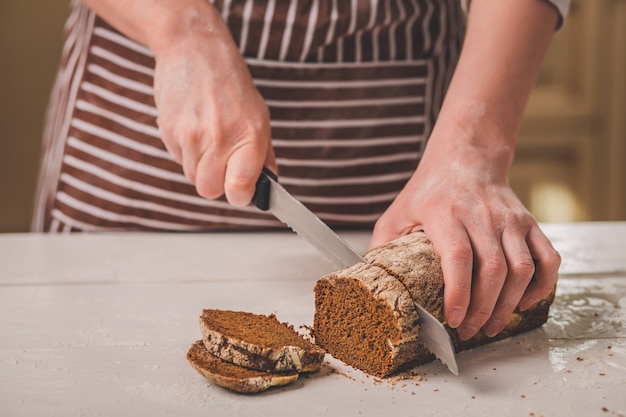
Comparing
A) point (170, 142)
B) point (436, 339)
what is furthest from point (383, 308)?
point (170, 142)

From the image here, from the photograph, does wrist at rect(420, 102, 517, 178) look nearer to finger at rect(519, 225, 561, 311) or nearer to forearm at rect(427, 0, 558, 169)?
forearm at rect(427, 0, 558, 169)

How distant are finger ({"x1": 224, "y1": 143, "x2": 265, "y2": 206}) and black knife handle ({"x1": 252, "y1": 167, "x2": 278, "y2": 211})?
0.5 inches

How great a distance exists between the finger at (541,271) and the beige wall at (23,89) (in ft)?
9.22

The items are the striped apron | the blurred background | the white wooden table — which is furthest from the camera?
the blurred background

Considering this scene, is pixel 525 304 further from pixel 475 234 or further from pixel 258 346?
pixel 258 346

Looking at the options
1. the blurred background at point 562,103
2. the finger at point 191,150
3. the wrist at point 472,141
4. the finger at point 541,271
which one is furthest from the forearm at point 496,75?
the blurred background at point 562,103

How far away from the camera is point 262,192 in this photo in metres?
1.28

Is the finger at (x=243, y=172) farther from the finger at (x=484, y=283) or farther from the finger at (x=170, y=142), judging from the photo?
the finger at (x=484, y=283)

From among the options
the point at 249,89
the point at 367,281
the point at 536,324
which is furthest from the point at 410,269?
the point at 249,89

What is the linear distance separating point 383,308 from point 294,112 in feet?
2.56

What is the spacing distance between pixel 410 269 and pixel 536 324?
290mm

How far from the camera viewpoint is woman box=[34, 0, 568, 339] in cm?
115

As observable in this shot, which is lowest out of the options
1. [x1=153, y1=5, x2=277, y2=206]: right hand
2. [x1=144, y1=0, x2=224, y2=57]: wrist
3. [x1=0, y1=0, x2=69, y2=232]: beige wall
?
[x1=0, y1=0, x2=69, y2=232]: beige wall

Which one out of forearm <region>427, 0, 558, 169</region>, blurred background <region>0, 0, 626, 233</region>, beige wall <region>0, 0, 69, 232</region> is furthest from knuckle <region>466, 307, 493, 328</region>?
beige wall <region>0, 0, 69, 232</region>
